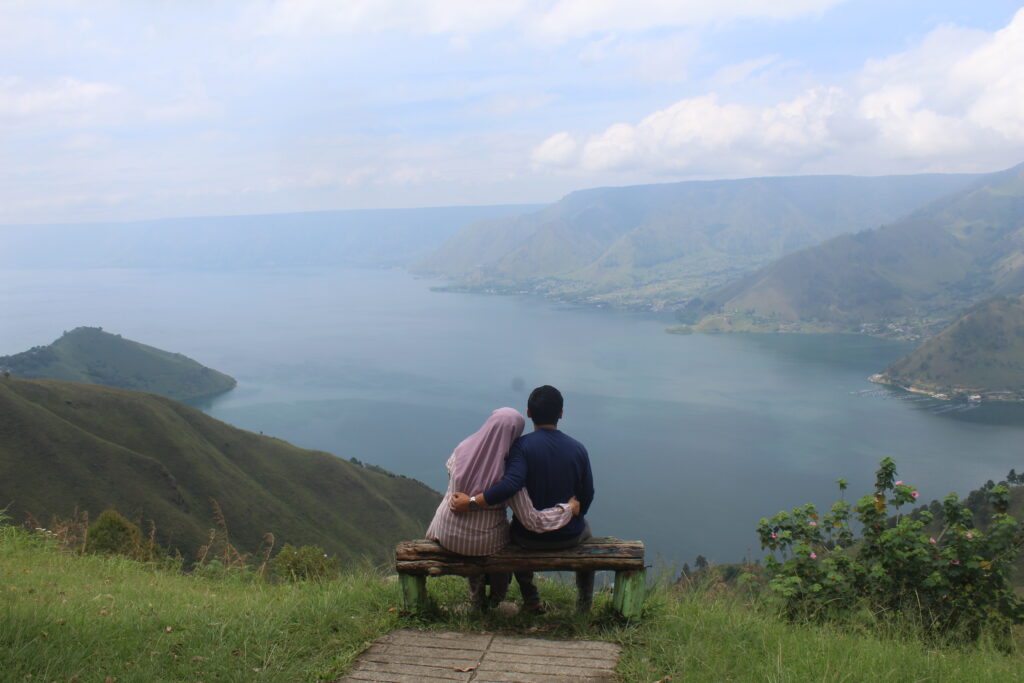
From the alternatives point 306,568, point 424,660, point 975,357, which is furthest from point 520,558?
point 975,357

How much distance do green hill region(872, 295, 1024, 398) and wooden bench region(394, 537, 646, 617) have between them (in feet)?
372

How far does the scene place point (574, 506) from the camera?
4.34m

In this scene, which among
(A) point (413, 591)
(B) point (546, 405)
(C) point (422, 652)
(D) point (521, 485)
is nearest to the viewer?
(C) point (422, 652)

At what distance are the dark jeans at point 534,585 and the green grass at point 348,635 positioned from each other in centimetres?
12

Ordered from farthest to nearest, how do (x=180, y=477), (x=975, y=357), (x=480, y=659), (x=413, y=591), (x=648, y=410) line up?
(x=975, y=357) < (x=648, y=410) < (x=180, y=477) < (x=413, y=591) < (x=480, y=659)

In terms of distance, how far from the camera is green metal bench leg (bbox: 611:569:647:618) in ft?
13.9

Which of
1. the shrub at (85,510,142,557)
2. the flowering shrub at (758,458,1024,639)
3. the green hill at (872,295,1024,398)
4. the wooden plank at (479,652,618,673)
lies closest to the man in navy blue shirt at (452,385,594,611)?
the wooden plank at (479,652,618,673)

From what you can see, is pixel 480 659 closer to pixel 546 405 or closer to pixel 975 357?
pixel 546 405

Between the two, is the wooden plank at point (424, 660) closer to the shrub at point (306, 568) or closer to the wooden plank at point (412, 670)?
the wooden plank at point (412, 670)

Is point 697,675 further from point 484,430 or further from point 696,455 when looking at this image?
point 696,455

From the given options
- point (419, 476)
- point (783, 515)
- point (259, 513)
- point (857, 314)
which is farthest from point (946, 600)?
point (857, 314)

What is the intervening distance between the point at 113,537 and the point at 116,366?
108228mm

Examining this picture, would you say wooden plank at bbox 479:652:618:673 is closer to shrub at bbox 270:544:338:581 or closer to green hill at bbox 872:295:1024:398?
shrub at bbox 270:544:338:581

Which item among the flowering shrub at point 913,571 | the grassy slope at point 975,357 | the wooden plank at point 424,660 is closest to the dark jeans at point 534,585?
the wooden plank at point 424,660
